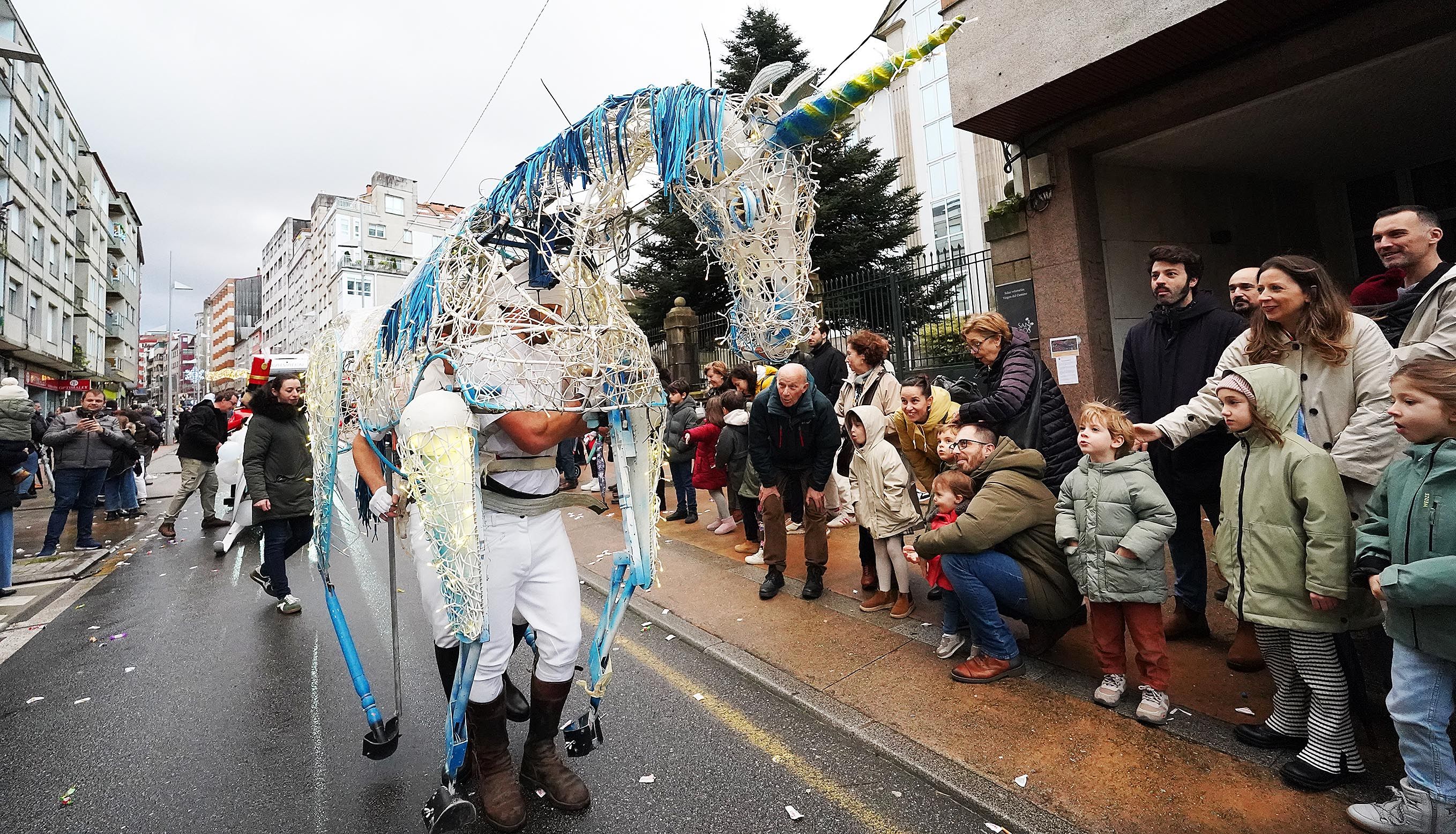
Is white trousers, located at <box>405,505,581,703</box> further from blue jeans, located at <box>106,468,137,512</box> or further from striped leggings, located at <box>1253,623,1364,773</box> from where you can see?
blue jeans, located at <box>106,468,137,512</box>

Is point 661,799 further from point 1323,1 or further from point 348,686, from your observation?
point 1323,1

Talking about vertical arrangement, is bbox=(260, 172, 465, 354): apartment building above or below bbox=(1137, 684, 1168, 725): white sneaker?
above

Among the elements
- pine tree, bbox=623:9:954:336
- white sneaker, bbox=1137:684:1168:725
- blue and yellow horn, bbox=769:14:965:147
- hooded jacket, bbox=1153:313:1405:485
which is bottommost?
white sneaker, bbox=1137:684:1168:725

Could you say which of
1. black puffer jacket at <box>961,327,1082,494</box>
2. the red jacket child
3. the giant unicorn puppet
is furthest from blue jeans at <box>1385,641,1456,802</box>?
the red jacket child

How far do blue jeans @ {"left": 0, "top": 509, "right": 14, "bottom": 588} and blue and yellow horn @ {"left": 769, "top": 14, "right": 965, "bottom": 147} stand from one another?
7.77 m

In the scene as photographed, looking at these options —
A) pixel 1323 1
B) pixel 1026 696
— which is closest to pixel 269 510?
pixel 1026 696

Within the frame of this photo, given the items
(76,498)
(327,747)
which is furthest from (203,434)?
(327,747)

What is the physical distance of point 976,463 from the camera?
369 centimetres

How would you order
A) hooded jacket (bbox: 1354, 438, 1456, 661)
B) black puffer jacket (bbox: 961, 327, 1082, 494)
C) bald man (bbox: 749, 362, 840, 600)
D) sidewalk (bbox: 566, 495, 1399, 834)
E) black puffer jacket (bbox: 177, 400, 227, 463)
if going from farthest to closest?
black puffer jacket (bbox: 177, 400, 227, 463) → bald man (bbox: 749, 362, 840, 600) → black puffer jacket (bbox: 961, 327, 1082, 494) → sidewalk (bbox: 566, 495, 1399, 834) → hooded jacket (bbox: 1354, 438, 1456, 661)

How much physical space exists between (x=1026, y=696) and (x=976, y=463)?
46.9 inches

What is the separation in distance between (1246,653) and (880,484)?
6.81ft

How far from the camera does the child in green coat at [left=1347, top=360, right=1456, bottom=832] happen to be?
202cm

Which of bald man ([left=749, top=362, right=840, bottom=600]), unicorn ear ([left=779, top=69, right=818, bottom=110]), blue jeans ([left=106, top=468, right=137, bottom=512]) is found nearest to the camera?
unicorn ear ([left=779, top=69, right=818, bottom=110])

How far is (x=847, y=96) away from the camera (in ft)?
6.82
